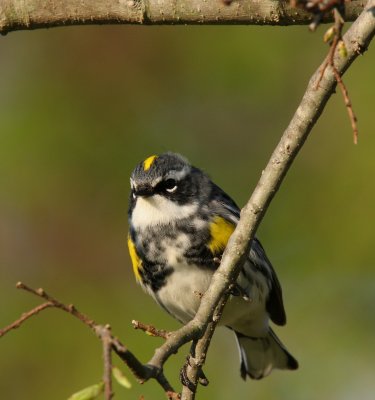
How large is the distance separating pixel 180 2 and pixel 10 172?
2.87 m

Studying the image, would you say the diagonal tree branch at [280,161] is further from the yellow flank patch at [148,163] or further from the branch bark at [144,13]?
the yellow flank patch at [148,163]

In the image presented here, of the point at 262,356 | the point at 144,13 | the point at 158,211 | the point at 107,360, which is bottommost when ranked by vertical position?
the point at 107,360

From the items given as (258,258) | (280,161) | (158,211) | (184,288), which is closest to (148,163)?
(158,211)

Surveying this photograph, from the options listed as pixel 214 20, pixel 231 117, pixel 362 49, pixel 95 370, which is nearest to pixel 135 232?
pixel 95 370

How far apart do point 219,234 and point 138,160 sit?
1.83 m

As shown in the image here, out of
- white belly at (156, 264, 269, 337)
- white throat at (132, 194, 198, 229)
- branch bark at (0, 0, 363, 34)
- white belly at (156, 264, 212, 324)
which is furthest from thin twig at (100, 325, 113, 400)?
white throat at (132, 194, 198, 229)

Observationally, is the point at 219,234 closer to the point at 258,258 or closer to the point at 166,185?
the point at 166,185

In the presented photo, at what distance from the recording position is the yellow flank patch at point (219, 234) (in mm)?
4438

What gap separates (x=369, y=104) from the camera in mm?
5605

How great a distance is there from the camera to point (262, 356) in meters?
6.03

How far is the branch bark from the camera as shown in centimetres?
354

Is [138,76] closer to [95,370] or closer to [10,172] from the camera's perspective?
[10,172]

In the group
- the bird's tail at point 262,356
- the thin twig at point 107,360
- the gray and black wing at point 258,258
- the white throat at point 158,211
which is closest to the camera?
the thin twig at point 107,360

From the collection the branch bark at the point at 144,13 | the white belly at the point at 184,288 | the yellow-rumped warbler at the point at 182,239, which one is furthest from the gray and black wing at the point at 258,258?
the branch bark at the point at 144,13
